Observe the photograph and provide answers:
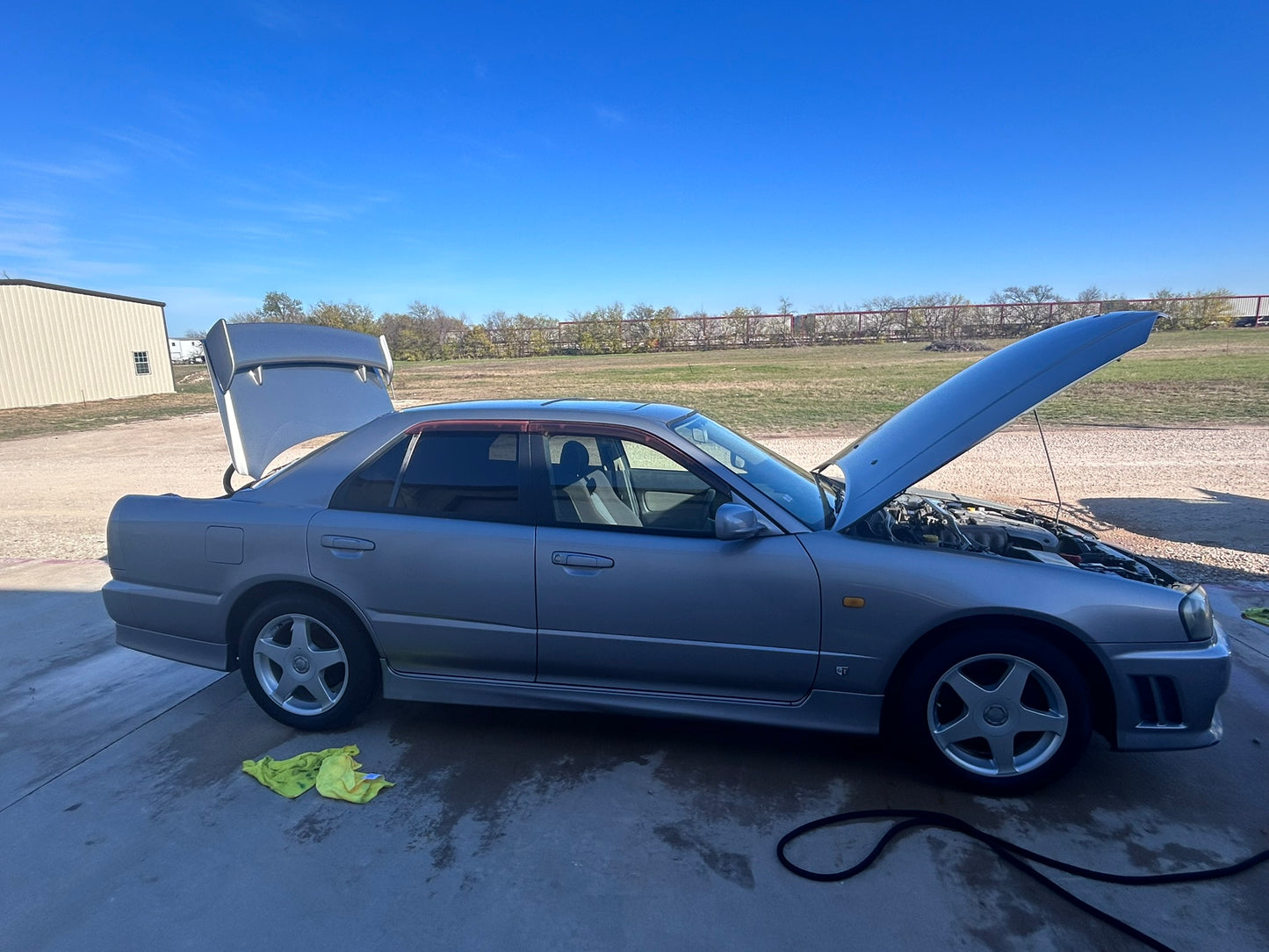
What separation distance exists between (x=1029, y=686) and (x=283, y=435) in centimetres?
402

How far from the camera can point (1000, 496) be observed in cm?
806

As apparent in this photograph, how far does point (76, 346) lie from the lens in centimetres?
2677

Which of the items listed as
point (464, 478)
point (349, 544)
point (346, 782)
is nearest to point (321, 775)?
point (346, 782)

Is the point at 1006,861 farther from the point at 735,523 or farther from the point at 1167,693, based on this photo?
the point at 735,523

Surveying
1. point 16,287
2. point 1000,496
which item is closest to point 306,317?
point 16,287

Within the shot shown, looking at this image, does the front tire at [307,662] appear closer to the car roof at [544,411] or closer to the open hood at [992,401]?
the car roof at [544,411]

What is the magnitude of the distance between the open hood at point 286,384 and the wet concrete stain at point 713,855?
2892 mm

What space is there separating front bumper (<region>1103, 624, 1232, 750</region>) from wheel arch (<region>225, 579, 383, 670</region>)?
3.09 meters

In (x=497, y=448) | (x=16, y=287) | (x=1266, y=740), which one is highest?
(x=16, y=287)

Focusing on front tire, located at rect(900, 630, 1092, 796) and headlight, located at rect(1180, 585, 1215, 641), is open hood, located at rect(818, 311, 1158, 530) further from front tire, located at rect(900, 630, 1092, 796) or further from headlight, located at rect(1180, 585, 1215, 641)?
headlight, located at rect(1180, 585, 1215, 641)

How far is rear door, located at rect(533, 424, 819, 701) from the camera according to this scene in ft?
9.80

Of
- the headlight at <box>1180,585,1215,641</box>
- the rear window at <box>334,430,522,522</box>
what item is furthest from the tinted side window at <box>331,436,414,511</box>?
the headlight at <box>1180,585,1215,641</box>

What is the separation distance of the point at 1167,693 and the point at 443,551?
293cm

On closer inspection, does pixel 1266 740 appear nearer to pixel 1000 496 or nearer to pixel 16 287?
pixel 1000 496
